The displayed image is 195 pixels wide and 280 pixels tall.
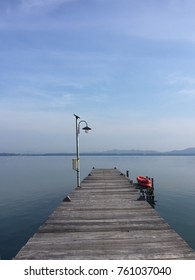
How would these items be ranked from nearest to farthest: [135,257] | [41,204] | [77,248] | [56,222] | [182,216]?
[135,257], [77,248], [56,222], [182,216], [41,204]

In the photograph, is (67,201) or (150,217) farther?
(67,201)

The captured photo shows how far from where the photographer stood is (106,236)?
869 centimetres

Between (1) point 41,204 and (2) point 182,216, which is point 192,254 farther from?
(1) point 41,204

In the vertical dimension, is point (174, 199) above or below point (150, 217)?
below

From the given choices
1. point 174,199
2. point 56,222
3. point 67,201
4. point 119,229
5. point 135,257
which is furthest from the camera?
point 174,199

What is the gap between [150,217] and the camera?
433 inches

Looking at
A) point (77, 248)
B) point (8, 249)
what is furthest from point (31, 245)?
point (8, 249)

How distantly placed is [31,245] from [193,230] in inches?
652

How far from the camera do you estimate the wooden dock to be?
7223 mm

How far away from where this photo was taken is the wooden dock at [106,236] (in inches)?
284

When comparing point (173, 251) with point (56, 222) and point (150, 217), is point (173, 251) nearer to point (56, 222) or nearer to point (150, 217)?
point (150, 217)
